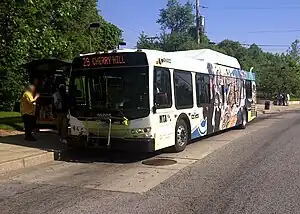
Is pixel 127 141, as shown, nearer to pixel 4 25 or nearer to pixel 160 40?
pixel 4 25

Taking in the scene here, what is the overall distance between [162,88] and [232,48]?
79596 millimetres

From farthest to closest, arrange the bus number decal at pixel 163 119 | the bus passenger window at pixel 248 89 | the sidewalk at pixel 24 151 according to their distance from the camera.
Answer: the bus passenger window at pixel 248 89 < the bus number decal at pixel 163 119 < the sidewalk at pixel 24 151

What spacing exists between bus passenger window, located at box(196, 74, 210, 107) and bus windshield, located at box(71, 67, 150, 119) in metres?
3.37

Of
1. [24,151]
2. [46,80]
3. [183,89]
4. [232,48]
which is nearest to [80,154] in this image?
[24,151]

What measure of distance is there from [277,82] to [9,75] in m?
39.3

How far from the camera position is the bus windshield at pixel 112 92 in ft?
34.6

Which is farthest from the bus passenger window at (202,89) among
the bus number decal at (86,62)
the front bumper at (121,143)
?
the bus number decal at (86,62)

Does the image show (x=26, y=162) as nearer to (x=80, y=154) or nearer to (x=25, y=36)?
→ (x=80, y=154)

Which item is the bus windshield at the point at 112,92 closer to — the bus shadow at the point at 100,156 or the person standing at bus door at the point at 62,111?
the person standing at bus door at the point at 62,111

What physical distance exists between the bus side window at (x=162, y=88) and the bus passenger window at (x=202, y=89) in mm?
2340

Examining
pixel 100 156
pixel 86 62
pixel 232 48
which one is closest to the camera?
pixel 86 62

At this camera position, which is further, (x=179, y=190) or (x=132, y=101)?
(x=132, y=101)

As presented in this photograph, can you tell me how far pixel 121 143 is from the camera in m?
10.6

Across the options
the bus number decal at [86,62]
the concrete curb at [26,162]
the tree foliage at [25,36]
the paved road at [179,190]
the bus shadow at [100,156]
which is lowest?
the paved road at [179,190]
